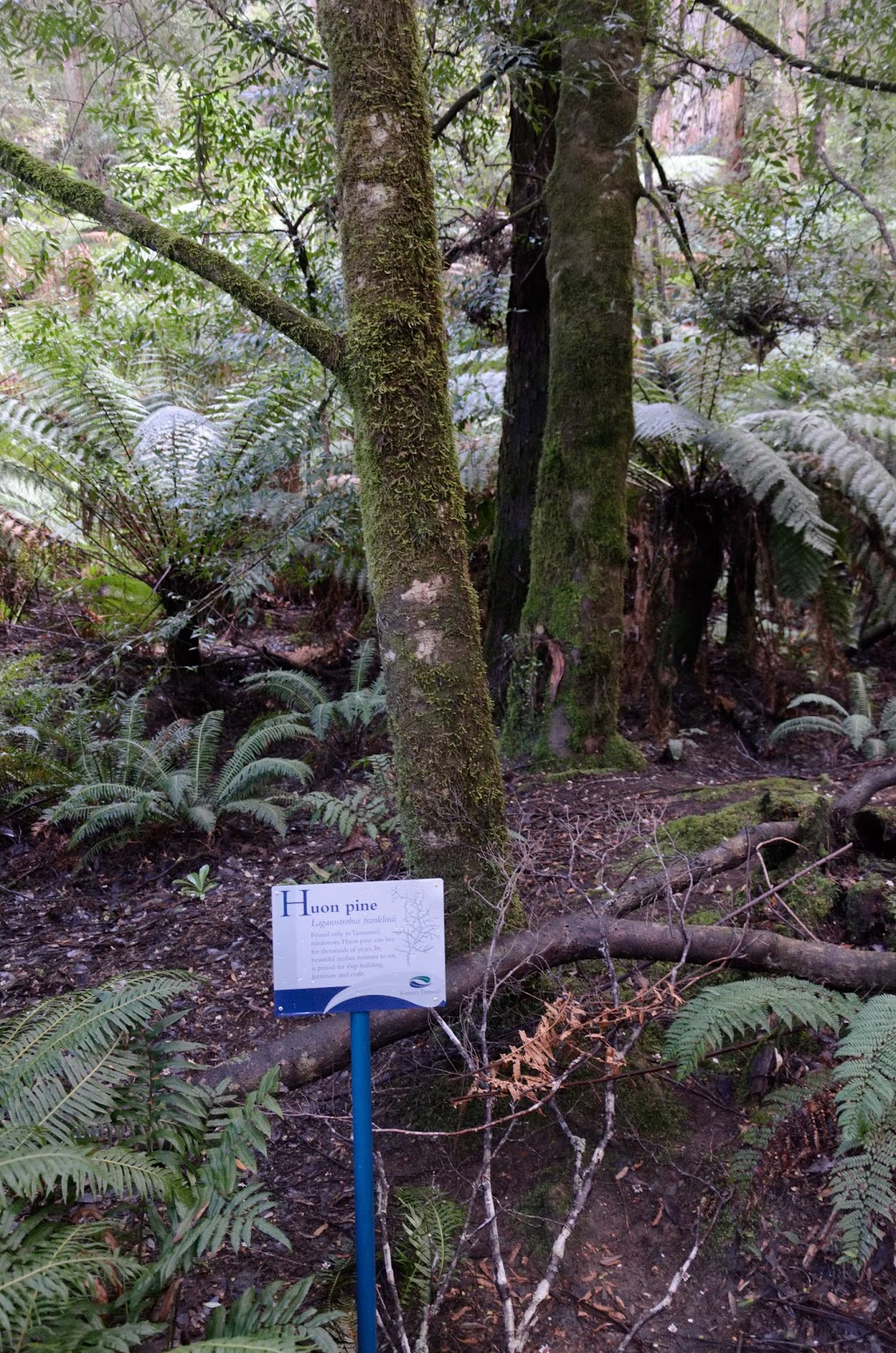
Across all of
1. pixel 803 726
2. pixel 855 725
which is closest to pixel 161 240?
pixel 803 726

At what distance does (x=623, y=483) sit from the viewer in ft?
14.2

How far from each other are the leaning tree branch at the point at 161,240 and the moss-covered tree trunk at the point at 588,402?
1.97 meters

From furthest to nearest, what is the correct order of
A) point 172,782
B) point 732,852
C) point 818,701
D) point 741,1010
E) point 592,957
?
point 818,701, point 172,782, point 732,852, point 592,957, point 741,1010

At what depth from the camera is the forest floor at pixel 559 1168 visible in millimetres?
1938

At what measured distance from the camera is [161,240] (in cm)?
260

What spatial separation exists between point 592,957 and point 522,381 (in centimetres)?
358

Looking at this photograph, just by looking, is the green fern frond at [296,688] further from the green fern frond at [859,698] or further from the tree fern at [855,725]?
the green fern frond at [859,698]

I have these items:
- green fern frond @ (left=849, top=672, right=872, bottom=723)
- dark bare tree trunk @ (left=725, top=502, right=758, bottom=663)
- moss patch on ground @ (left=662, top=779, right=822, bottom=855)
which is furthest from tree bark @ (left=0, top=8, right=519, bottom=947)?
green fern frond @ (left=849, top=672, right=872, bottom=723)

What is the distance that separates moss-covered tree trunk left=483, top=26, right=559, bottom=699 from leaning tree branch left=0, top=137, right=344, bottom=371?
2444mm

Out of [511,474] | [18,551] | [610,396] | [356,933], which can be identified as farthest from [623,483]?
[18,551]

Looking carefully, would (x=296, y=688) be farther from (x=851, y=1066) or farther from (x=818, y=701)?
(x=851, y=1066)

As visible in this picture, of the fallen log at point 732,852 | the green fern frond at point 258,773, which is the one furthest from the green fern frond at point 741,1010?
the green fern frond at point 258,773

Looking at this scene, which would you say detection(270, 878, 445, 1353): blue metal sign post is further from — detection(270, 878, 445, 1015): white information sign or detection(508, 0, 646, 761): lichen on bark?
detection(508, 0, 646, 761): lichen on bark

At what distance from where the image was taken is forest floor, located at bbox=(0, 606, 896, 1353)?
1.94 meters
